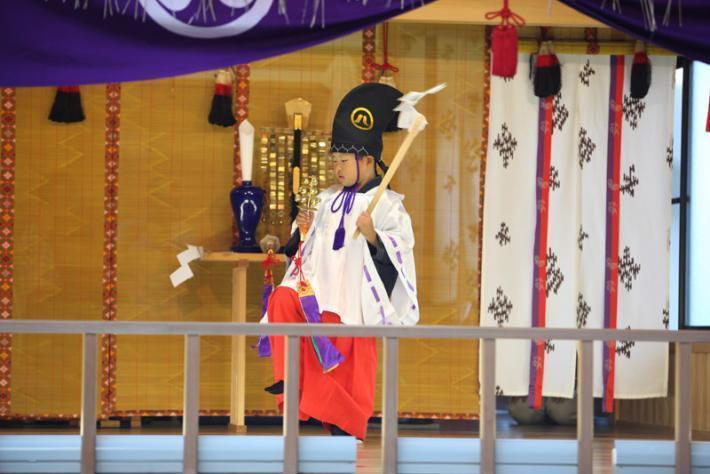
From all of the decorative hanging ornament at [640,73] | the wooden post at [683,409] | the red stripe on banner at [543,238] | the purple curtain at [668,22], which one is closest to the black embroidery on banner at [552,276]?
the red stripe on banner at [543,238]

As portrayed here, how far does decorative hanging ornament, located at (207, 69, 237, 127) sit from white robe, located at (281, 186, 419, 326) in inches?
55.7

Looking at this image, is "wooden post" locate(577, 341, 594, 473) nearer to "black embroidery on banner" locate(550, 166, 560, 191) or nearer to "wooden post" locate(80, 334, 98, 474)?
"wooden post" locate(80, 334, 98, 474)

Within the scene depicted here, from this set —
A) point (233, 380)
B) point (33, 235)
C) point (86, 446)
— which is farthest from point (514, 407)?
point (86, 446)

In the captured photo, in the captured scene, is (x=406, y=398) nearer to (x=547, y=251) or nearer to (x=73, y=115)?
(x=547, y=251)

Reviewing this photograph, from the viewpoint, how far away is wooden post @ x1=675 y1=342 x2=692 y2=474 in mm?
2844

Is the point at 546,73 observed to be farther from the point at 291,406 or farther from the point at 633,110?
the point at 291,406

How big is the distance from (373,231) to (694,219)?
2446 millimetres

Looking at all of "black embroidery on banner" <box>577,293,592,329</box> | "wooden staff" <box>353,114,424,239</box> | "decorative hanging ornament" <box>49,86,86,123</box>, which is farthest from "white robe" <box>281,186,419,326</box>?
"decorative hanging ornament" <box>49,86,86,123</box>

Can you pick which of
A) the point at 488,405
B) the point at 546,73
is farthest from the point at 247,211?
the point at 488,405

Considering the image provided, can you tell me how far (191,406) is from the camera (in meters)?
2.77

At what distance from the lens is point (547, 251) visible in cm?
605

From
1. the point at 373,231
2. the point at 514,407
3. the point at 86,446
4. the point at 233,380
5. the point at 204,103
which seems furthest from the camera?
the point at 514,407

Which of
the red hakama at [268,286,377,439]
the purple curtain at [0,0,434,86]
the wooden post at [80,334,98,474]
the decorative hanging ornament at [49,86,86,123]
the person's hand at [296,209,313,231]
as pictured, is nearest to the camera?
the wooden post at [80,334,98,474]

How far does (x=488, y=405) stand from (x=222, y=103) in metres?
3.45
